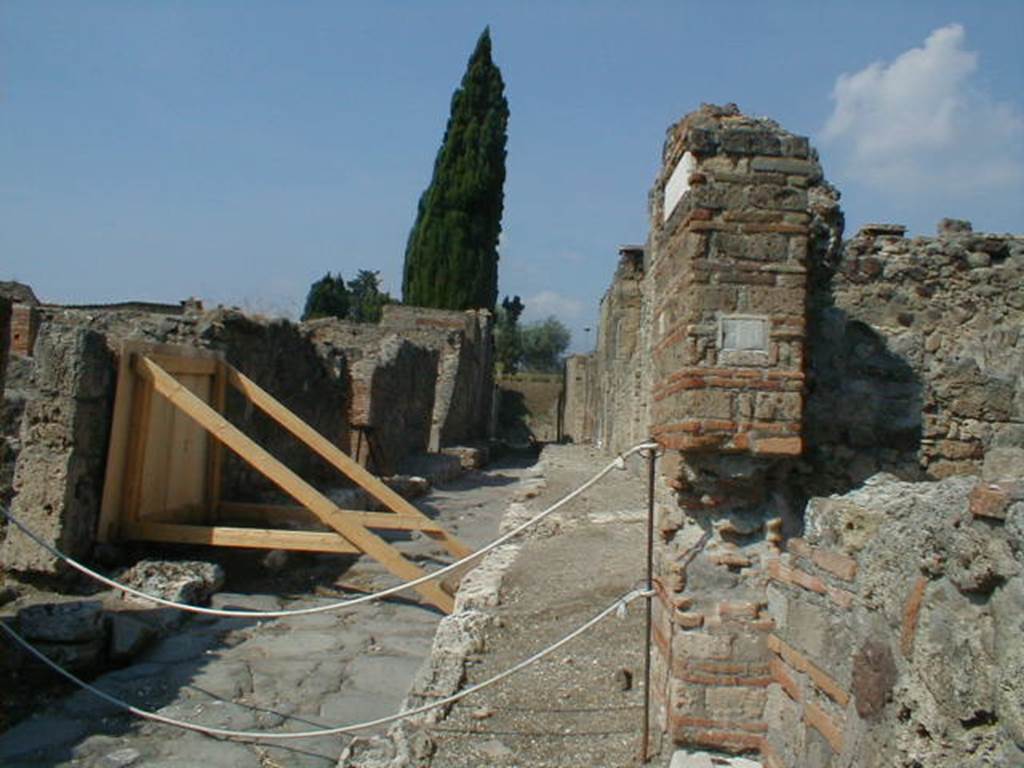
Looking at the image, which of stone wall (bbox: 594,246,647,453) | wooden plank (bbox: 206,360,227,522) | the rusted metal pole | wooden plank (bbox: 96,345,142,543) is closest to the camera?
the rusted metal pole

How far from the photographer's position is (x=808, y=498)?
393 centimetres

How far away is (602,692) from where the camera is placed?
13.0ft

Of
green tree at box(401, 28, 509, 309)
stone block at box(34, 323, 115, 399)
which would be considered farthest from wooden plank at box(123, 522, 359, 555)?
green tree at box(401, 28, 509, 309)

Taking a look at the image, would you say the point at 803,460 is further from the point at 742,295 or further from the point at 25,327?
the point at 25,327

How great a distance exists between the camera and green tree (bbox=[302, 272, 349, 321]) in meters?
44.6

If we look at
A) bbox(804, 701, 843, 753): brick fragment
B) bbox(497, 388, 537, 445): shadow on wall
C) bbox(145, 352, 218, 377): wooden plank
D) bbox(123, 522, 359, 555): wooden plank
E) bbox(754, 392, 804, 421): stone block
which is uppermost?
bbox(497, 388, 537, 445): shadow on wall

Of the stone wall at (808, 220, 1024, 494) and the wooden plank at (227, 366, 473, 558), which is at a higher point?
the stone wall at (808, 220, 1024, 494)

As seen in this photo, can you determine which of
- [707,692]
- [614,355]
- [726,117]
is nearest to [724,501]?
[707,692]

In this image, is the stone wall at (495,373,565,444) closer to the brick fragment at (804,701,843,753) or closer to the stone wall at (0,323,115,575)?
the stone wall at (0,323,115,575)

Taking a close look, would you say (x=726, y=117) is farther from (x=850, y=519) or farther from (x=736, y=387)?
(x=850, y=519)

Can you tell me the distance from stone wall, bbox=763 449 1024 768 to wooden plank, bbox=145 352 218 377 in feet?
16.1

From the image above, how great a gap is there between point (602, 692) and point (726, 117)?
7.96 feet

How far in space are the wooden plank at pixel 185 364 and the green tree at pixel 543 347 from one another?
48711mm

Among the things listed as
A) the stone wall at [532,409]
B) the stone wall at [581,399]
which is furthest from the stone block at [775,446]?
the stone wall at [532,409]
